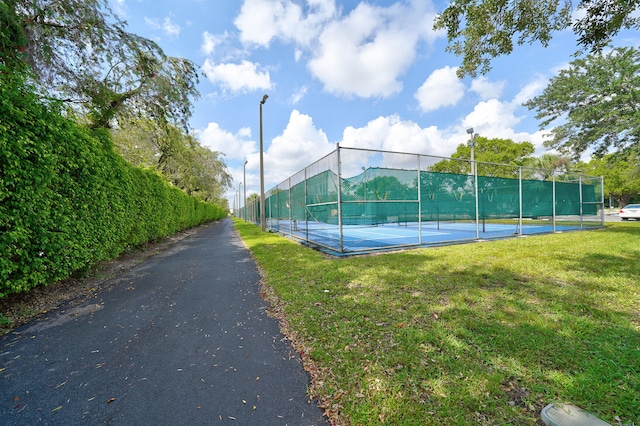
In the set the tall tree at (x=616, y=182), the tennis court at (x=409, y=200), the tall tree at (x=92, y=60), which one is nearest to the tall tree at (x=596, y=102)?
the tennis court at (x=409, y=200)

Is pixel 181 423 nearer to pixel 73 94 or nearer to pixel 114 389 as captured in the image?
pixel 114 389

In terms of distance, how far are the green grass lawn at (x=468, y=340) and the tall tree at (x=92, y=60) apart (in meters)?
5.95

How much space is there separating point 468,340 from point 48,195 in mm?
5279

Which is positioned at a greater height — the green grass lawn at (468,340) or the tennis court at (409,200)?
the tennis court at (409,200)

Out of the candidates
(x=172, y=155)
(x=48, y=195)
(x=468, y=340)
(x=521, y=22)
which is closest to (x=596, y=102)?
(x=521, y=22)

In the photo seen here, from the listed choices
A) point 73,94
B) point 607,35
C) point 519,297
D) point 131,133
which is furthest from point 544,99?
point 131,133

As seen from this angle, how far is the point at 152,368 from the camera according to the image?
6.58ft

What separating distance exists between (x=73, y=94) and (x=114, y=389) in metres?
7.52

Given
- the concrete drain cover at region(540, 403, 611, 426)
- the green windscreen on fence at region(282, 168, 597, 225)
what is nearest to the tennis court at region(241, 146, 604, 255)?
the green windscreen on fence at region(282, 168, 597, 225)

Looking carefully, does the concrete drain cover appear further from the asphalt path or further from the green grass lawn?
the asphalt path

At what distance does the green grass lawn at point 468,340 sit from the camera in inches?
60.0

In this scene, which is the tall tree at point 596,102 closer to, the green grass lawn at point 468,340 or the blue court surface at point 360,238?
the blue court surface at point 360,238

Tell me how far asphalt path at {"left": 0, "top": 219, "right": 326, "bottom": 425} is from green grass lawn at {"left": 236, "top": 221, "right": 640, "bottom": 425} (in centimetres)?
28

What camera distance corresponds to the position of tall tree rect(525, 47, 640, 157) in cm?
929
